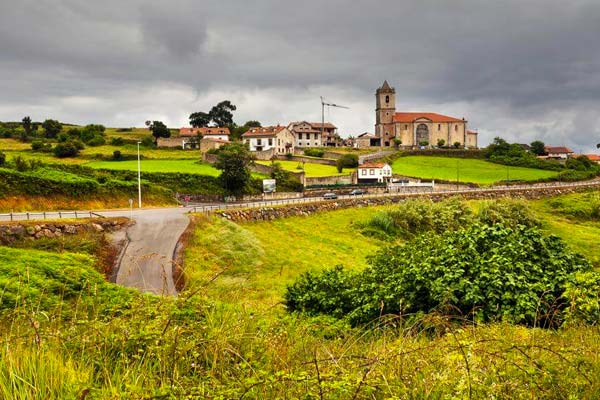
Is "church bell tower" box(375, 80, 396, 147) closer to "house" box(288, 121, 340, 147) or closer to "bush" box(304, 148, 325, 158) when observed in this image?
"house" box(288, 121, 340, 147)

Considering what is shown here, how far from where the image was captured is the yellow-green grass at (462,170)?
3147 inches

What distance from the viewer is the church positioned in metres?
125

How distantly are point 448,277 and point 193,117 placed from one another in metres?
130

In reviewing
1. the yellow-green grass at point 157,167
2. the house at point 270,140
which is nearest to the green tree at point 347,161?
the house at point 270,140

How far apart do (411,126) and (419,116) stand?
4.22m

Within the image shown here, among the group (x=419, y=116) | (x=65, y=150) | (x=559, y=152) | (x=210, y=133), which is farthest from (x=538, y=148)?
(x=65, y=150)

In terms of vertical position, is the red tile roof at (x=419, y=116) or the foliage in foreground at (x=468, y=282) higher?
the red tile roof at (x=419, y=116)

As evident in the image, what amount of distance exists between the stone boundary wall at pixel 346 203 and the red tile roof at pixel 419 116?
193ft

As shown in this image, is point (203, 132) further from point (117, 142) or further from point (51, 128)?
point (51, 128)

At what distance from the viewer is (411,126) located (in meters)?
125

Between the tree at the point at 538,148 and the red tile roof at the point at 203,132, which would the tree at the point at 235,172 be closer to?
the red tile roof at the point at 203,132

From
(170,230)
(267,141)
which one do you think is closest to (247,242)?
(170,230)

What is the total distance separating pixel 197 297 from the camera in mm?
7395

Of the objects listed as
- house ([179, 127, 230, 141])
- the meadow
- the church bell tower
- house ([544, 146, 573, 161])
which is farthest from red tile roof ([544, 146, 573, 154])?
the meadow
